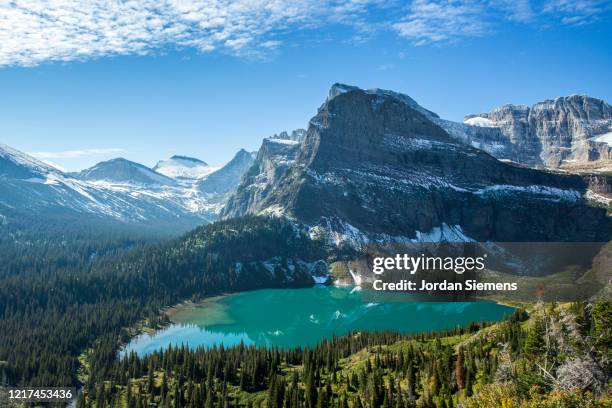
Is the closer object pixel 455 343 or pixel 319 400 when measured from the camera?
pixel 319 400

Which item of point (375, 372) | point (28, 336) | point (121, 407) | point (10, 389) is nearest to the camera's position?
point (375, 372)

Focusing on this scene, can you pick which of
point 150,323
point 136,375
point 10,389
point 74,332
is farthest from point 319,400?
point 150,323

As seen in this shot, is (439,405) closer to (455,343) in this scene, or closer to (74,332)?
(455,343)

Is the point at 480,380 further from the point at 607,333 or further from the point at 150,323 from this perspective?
the point at 150,323

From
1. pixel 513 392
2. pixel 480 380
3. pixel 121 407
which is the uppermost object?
pixel 513 392

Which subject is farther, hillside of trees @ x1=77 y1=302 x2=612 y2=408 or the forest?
hillside of trees @ x1=77 y1=302 x2=612 y2=408

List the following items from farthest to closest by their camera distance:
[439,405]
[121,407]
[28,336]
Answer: [28,336]
[121,407]
[439,405]

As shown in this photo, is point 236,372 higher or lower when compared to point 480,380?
lower

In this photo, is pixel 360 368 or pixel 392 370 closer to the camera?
pixel 392 370

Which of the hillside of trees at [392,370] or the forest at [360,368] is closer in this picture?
the forest at [360,368]

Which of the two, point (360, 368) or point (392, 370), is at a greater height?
point (392, 370)
